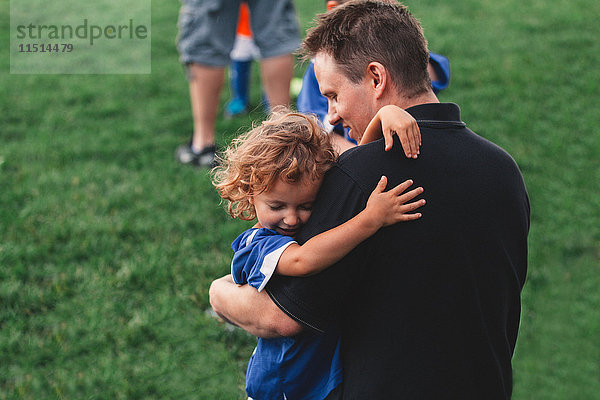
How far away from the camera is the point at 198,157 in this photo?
5.08m

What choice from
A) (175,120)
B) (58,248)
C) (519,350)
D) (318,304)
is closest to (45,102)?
(175,120)

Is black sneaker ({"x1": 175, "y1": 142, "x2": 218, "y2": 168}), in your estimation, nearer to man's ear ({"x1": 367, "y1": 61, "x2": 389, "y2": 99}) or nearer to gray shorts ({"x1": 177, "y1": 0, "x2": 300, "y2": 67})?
gray shorts ({"x1": 177, "y1": 0, "x2": 300, "y2": 67})

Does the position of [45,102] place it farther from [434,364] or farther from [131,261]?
[434,364]

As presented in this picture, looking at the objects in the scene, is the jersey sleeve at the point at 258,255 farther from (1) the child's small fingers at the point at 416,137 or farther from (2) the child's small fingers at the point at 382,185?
(1) the child's small fingers at the point at 416,137

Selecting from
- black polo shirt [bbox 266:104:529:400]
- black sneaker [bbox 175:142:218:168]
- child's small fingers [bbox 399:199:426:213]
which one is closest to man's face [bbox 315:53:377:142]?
black polo shirt [bbox 266:104:529:400]

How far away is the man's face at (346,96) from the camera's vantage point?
1786 mm

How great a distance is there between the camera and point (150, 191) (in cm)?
468

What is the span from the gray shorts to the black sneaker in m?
0.69

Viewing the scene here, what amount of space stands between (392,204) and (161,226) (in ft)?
9.98

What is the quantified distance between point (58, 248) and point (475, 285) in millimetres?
3134

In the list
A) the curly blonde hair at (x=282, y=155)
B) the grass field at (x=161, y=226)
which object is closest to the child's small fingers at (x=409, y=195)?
the curly blonde hair at (x=282, y=155)

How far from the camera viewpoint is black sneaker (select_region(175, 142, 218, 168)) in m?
5.04

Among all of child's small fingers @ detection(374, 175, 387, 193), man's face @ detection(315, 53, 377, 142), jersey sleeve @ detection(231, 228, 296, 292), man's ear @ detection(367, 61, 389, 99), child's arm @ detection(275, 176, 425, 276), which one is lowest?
jersey sleeve @ detection(231, 228, 296, 292)

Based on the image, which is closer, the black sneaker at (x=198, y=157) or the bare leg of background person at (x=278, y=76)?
the black sneaker at (x=198, y=157)
